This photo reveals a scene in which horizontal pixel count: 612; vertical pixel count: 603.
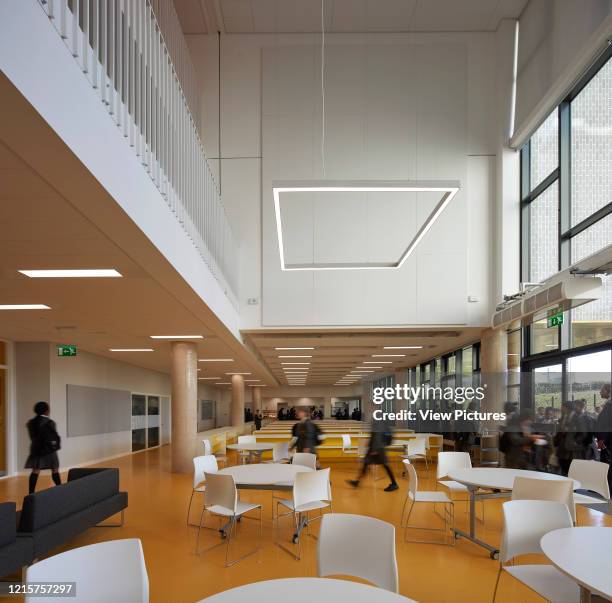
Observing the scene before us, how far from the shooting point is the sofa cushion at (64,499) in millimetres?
4824

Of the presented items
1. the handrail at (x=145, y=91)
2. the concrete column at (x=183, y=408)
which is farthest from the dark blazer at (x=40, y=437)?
the concrete column at (x=183, y=408)

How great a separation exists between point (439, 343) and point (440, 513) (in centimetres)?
794

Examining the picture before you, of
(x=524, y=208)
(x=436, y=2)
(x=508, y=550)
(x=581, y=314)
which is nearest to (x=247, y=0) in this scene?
(x=436, y=2)

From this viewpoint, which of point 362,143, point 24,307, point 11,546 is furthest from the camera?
point 362,143

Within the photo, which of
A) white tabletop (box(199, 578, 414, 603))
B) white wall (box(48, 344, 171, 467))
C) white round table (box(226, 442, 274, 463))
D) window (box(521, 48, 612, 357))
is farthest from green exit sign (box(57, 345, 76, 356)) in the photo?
white tabletop (box(199, 578, 414, 603))

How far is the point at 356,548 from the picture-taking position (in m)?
3.34

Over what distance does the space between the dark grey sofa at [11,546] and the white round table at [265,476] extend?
202 centimetres

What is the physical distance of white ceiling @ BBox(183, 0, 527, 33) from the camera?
475 inches

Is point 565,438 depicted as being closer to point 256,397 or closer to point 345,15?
point 345,15

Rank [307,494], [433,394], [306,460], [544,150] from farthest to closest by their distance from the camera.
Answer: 1. [433,394]
2. [544,150]
3. [306,460]
4. [307,494]

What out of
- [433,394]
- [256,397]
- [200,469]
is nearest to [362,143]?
[200,469]

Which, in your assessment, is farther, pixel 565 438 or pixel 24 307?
pixel 565 438

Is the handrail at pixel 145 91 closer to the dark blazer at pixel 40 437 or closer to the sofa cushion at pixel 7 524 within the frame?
the sofa cushion at pixel 7 524

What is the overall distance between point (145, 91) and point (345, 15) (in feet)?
30.4
